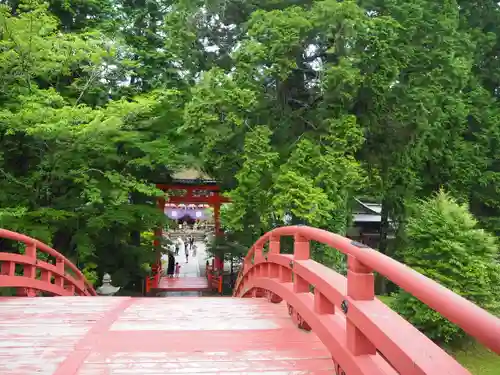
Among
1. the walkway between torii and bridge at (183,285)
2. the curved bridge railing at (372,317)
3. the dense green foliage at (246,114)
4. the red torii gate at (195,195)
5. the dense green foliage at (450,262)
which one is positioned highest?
the dense green foliage at (246,114)

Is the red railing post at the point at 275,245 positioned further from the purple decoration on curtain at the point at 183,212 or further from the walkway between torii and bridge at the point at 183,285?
the purple decoration on curtain at the point at 183,212

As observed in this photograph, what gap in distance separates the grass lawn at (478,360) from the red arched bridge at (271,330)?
7563mm

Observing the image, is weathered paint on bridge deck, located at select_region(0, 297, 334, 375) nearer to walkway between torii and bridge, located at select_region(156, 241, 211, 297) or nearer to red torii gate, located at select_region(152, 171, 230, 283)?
red torii gate, located at select_region(152, 171, 230, 283)

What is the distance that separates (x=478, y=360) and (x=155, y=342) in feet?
33.7

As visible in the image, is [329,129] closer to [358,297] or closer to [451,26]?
[451,26]

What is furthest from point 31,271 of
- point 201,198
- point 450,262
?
point 201,198

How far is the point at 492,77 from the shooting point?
1644 cm

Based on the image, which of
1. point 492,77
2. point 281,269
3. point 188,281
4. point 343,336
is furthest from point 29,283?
point 492,77

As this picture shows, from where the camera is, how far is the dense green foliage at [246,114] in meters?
A: 9.87

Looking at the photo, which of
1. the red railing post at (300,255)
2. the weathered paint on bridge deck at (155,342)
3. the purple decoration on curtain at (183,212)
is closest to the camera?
the weathered paint on bridge deck at (155,342)

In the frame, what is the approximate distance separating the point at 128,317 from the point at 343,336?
2.58 m

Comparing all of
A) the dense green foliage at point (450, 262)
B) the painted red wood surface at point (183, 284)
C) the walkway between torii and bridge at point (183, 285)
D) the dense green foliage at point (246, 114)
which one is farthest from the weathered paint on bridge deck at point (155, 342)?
the painted red wood surface at point (183, 284)

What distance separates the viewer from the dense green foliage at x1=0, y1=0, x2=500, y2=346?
32.4 feet

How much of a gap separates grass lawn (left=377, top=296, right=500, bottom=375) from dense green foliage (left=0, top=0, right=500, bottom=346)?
2.48m
